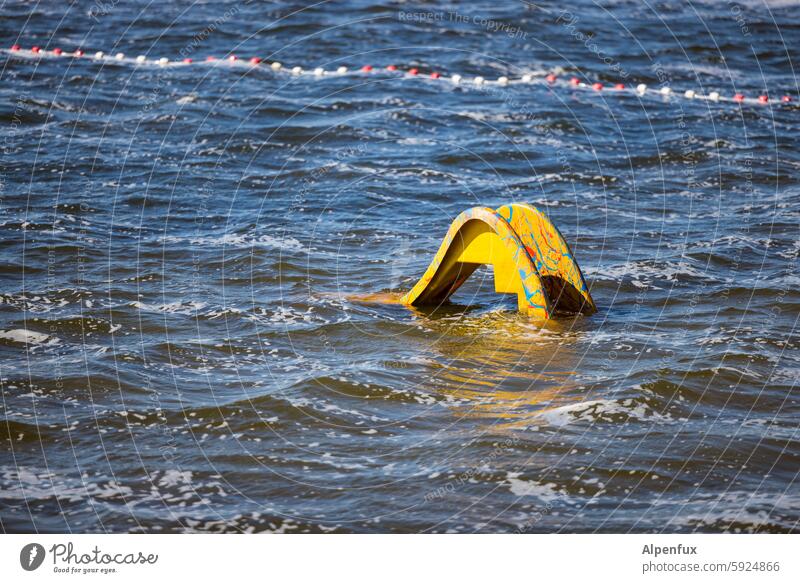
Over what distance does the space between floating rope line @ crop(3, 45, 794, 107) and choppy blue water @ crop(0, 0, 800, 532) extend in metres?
0.43

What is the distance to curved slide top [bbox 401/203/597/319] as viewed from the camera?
7926 mm

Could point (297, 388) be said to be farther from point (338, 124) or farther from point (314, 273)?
point (338, 124)

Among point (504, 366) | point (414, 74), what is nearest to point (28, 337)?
point (504, 366)

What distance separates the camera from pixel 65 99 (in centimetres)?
1705

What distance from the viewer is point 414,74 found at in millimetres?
19578

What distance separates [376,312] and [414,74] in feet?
38.9

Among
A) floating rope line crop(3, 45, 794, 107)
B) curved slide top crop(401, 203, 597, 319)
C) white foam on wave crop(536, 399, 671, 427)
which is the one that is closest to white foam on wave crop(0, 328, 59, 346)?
curved slide top crop(401, 203, 597, 319)

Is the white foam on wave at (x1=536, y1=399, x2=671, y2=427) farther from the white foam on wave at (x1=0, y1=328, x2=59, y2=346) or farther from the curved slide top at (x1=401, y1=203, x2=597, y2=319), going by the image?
the white foam on wave at (x1=0, y1=328, x2=59, y2=346)

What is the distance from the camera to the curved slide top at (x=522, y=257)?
793 cm

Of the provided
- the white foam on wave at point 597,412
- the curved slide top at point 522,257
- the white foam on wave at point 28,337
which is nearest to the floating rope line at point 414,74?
the curved slide top at point 522,257

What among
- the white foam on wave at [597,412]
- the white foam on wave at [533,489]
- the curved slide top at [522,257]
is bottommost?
the white foam on wave at [597,412]

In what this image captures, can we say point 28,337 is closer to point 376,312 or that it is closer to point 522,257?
point 376,312

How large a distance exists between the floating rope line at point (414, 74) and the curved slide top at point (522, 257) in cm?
1135

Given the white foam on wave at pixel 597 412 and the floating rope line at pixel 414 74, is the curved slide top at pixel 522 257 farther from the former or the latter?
the floating rope line at pixel 414 74
